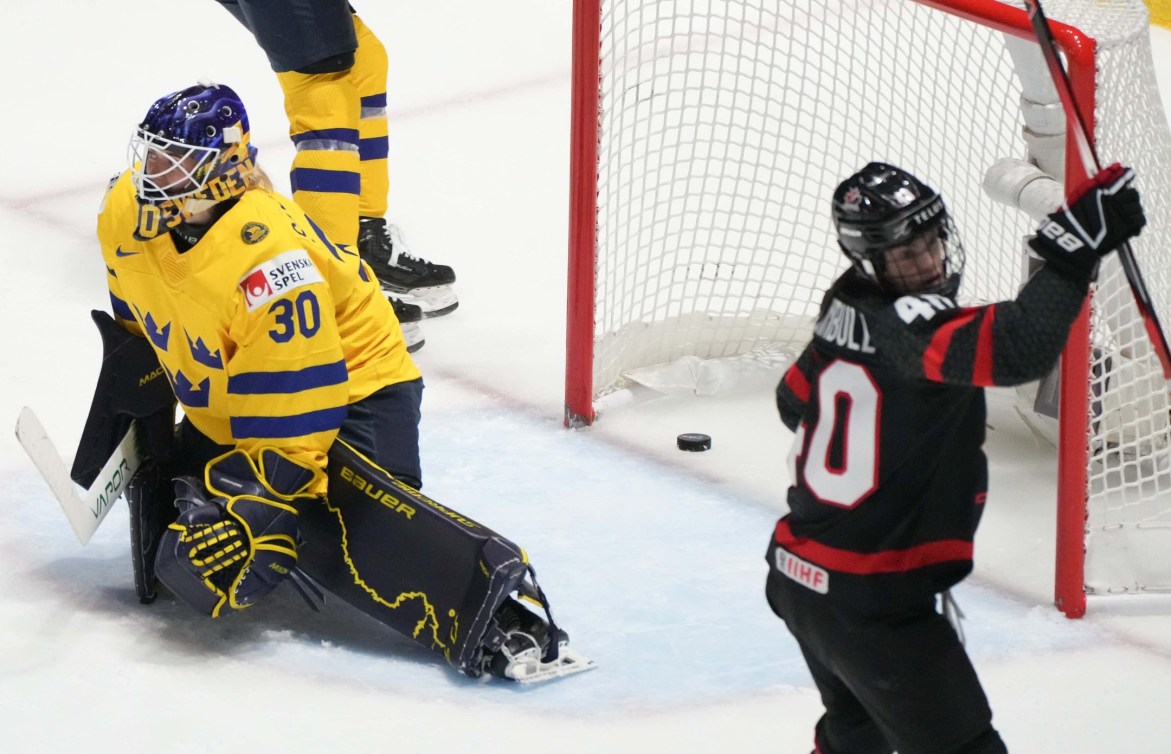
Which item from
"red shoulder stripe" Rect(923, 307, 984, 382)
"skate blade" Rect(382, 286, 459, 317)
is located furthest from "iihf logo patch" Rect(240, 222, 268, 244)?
"skate blade" Rect(382, 286, 459, 317)

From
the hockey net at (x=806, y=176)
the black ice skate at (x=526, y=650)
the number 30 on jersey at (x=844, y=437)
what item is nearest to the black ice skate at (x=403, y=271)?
the hockey net at (x=806, y=176)

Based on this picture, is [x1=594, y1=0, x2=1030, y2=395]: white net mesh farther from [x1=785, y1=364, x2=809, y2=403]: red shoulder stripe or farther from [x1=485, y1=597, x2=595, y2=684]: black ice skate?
[x1=785, y1=364, x2=809, y2=403]: red shoulder stripe

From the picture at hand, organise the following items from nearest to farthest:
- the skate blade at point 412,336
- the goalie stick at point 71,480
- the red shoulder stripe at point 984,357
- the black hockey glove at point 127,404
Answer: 1. the red shoulder stripe at point 984,357
2. the goalie stick at point 71,480
3. the black hockey glove at point 127,404
4. the skate blade at point 412,336

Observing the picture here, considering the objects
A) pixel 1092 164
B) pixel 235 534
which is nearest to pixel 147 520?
pixel 235 534

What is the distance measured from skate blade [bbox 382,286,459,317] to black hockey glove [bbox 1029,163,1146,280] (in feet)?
8.50

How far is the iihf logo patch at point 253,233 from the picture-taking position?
9.10ft

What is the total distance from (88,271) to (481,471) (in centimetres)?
153

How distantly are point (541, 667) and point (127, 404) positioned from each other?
2.76 feet

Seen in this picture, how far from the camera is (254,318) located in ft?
8.96

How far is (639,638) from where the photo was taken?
9.51ft

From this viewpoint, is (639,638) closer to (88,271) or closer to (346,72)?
(346,72)

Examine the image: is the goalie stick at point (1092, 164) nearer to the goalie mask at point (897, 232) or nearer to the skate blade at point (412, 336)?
the goalie mask at point (897, 232)

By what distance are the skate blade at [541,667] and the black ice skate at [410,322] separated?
146 cm

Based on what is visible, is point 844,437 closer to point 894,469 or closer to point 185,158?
point 894,469
